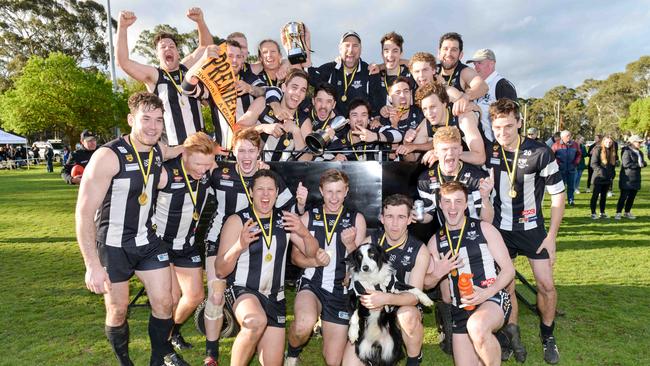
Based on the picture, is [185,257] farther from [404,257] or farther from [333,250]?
[404,257]

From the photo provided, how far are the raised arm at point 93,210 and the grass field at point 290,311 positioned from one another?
118 cm

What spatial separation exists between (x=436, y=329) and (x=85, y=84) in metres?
36.2

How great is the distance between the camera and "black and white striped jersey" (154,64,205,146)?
15.8ft

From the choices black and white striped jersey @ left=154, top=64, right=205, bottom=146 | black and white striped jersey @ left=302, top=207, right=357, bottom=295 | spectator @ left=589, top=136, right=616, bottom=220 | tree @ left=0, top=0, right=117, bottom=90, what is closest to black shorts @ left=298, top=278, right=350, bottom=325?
black and white striped jersey @ left=302, top=207, right=357, bottom=295

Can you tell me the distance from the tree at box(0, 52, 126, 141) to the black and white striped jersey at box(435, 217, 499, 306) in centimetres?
3559

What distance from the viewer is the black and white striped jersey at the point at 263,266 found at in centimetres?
372

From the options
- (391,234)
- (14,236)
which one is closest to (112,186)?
(391,234)

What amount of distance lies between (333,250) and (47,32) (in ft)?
190

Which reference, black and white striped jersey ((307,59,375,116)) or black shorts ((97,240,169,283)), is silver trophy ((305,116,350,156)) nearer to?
black and white striped jersey ((307,59,375,116))

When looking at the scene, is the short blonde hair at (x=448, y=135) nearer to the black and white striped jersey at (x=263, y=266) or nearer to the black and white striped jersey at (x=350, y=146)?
the black and white striped jersey at (x=350, y=146)

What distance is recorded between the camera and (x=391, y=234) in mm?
3662

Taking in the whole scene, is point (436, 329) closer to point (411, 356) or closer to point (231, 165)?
point (411, 356)

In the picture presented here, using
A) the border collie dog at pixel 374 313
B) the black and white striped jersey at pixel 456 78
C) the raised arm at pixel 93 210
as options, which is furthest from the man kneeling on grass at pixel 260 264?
the black and white striped jersey at pixel 456 78

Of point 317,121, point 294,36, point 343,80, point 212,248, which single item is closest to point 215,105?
point 317,121
